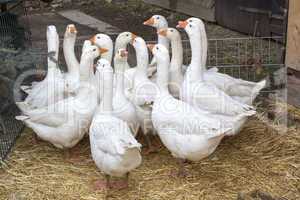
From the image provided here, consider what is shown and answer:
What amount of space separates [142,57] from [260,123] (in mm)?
1261

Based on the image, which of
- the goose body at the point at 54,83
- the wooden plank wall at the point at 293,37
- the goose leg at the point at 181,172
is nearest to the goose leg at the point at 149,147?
the goose leg at the point at 181,172

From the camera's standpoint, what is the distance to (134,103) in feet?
12.5

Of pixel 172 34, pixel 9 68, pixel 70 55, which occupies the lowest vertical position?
pixel 9 68

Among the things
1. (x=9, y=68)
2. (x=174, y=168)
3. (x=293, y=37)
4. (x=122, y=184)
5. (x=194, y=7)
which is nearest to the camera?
(x=122, y=184)

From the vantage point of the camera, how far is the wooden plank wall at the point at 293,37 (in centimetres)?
439

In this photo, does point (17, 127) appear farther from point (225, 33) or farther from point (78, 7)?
point (78, 7)

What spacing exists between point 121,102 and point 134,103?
0.17 metres

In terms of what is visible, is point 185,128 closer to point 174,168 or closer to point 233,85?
point 174,168

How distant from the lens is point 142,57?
3.92 meters

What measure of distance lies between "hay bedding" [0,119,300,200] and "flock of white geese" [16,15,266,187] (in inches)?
5.8

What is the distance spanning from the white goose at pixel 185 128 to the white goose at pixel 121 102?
9.6 inches

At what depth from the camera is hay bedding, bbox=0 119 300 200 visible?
331 centimetres

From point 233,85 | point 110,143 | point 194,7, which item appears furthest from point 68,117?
point 194,7

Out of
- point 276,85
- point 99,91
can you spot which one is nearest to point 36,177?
point 99,91
